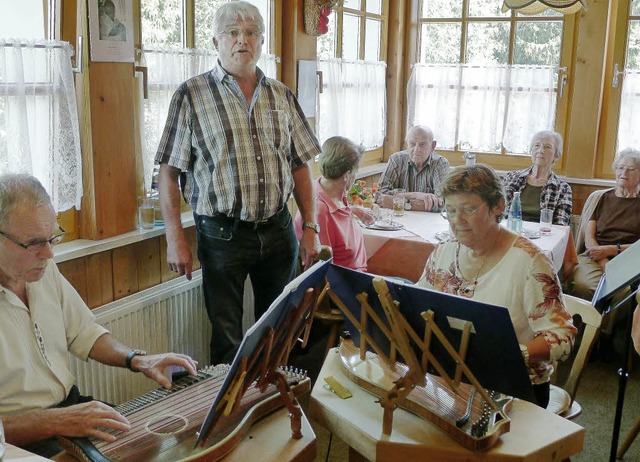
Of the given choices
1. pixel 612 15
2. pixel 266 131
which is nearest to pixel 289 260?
pixel 266 131

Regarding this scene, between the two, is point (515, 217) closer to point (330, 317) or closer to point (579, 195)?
point (330, 317)

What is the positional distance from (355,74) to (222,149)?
6.69 ft

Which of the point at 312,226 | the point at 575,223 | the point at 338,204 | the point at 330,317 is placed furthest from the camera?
the point at 575,223

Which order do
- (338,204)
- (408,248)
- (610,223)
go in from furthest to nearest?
1. (610,223)
2. (408,248)
3. (338,204)

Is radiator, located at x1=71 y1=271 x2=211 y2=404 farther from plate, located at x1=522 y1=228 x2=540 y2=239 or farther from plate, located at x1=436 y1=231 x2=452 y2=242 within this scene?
plate, located at x1=522 y1=228 x2=540 y2=239

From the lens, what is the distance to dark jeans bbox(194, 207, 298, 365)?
8.51 ft

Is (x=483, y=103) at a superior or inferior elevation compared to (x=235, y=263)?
superior

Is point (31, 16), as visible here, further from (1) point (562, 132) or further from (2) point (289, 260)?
(1) point (562, 132)

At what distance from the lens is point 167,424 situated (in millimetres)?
1421

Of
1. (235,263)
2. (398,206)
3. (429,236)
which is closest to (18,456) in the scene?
(235,263)

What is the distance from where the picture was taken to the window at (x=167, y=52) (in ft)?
8.84

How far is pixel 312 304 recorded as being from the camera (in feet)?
5.11

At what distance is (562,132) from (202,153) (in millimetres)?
2968

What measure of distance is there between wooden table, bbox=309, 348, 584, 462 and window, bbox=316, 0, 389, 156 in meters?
2.53
